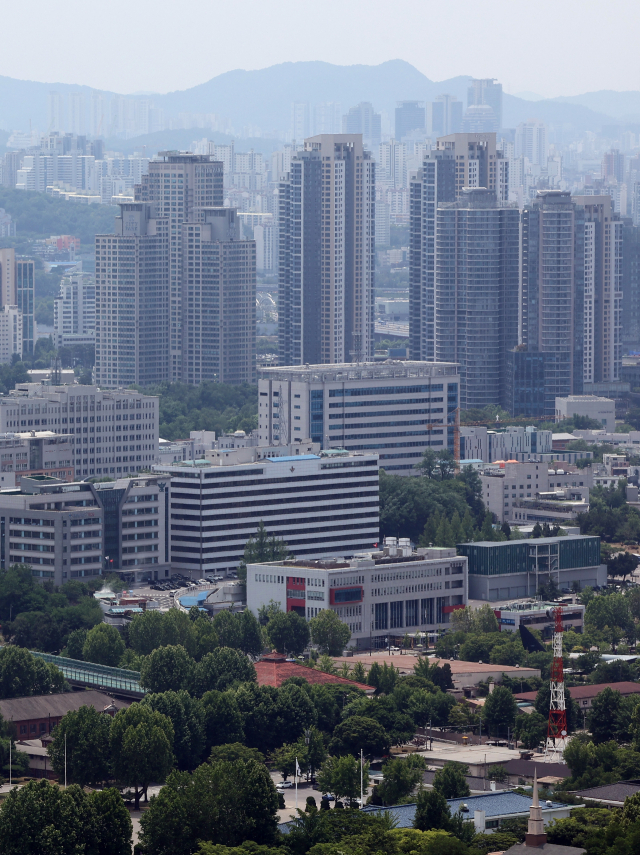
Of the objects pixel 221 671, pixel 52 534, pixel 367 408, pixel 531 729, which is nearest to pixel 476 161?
pixel 367 408

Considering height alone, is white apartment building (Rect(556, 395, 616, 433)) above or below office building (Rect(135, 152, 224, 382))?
below

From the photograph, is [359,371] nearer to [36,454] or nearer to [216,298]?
[36,454]

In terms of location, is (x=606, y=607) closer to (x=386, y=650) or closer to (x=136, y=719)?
(x=386, y=650)

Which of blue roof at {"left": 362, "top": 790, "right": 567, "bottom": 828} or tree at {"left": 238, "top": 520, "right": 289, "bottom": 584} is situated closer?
blue roof at {"left": 362, "top": 790, "right": 567, "bottom": 828}

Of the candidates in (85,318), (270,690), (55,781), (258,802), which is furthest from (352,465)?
(85,318)

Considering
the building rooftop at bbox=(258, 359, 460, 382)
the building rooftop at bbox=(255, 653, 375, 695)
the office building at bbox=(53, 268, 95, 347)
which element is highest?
the office building at bbox=(53, 268, 95, 347)

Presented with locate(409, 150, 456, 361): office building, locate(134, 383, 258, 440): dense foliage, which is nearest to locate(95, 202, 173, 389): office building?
locate(134, 383, 258, 440): dense foliage

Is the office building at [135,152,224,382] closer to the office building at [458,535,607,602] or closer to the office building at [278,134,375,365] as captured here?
the office building at [278,134,375,365]
